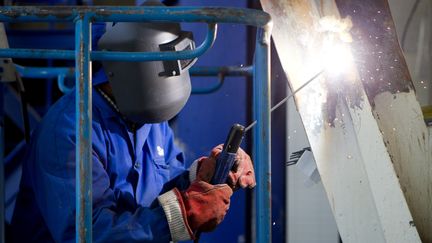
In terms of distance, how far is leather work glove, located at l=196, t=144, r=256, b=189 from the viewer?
7.09 ft

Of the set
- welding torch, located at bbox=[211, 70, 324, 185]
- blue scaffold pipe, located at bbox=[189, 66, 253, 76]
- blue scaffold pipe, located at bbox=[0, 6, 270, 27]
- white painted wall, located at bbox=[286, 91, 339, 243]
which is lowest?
white painted wall, located at bbox=[286, 91, 339, 243]

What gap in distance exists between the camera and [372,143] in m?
1.89

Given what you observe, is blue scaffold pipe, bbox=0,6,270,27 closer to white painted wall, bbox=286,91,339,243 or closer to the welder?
the welder

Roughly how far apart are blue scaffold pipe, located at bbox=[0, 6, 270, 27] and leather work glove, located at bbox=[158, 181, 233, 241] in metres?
0.64

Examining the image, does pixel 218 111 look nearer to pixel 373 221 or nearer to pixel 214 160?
pixel 214 160

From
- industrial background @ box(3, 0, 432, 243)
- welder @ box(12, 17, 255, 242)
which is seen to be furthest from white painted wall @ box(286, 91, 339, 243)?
welder @ box(12, 17, 255, 242)

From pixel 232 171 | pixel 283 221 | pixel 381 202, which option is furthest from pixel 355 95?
pixel 283 221

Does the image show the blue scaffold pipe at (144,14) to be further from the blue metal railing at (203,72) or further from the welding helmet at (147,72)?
the blue metal railing at (203,72)

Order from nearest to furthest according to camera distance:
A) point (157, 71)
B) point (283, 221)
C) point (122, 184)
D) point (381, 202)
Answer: point (381, 202) < point (157, 71) < point (122, 184) < point (283, 221)

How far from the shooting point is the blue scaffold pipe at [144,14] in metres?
1.59

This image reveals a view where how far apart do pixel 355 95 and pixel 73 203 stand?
1019 millimetres

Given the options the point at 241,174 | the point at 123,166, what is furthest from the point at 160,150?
the point at 241,174

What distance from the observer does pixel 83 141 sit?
5.20 ft

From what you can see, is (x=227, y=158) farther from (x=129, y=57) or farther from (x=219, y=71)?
(x=219, y=71)
